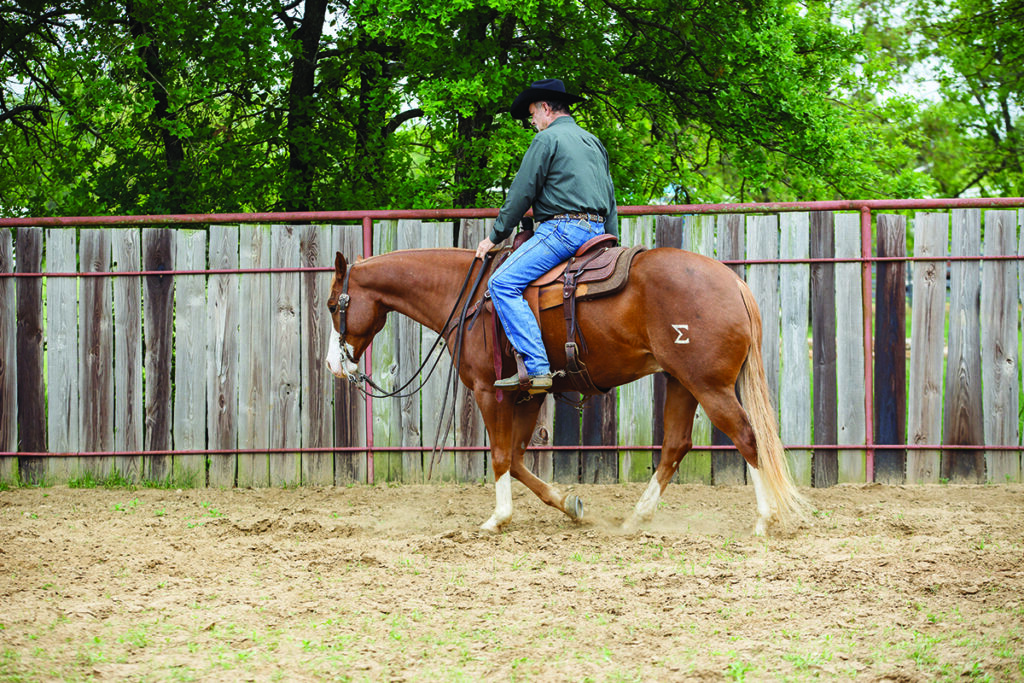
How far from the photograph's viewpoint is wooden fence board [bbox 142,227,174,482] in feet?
24.5

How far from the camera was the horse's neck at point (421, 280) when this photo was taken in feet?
20.2

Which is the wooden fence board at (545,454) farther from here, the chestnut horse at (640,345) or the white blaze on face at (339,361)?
the white blaze on face at (339,361)

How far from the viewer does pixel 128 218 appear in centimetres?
745

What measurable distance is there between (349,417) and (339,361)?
135 centimetres

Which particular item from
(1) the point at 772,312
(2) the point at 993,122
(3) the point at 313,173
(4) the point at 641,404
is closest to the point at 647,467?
(4) the point at 641,404

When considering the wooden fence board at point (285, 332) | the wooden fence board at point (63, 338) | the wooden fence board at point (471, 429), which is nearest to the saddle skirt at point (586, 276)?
the wooden fence board at point (471, 429)

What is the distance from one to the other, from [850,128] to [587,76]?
9.80 ft

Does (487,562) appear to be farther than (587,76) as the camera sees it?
No

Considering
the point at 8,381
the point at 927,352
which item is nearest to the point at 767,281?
the point at 927,352

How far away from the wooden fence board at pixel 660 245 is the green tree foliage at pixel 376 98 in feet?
6.52

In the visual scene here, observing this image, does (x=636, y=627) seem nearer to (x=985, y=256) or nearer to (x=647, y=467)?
(x=647, y=467)

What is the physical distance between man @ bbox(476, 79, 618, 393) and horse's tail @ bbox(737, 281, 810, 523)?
108cm

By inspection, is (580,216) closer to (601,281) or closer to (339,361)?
(601,281)

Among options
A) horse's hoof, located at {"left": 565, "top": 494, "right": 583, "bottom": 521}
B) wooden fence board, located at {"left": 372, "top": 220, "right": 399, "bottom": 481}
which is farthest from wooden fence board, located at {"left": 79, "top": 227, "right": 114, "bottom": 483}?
horse's hoof, located at {"left": 565, "top": 494, "right": 583, "bottom": 521}
